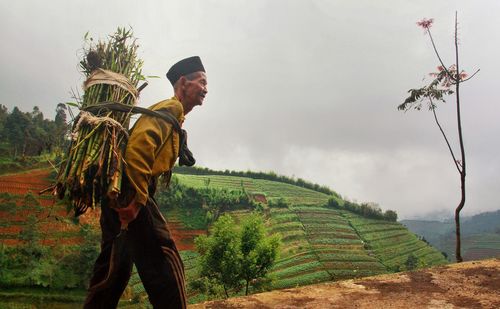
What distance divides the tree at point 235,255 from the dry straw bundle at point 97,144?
2278 cm

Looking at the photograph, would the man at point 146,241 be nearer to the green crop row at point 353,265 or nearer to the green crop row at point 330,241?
the green crop row at point 353,265

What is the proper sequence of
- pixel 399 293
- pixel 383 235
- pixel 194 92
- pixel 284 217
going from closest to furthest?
pixel 194 92 → pixel 399 293 → pixel 284 217 → pixel 383 235

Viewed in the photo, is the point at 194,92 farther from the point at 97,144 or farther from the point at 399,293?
the point at 399,293

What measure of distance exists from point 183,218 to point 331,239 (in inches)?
912

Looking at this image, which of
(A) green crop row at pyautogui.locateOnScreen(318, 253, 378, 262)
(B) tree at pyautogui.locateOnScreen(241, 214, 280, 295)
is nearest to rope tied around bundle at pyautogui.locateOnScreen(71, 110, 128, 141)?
(B) tree at pyautogui.locateOnScreen(241, 214, 280, 295)

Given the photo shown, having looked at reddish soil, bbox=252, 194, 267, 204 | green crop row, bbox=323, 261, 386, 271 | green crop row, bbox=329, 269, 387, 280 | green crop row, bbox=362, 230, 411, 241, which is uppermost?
reddish soil, bbox=252, 194, 267, 204

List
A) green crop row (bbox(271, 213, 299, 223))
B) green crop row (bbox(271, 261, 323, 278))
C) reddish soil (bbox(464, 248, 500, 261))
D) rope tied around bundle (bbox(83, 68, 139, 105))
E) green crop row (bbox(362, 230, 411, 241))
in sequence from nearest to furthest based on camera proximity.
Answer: rope tied around bundle (bbox(83, 68, 139, 105)) < green crop row (bbox(271, 261, 323, 278)) < green crop row (bbox(362, 230, 411, 241)) < green crop row (bbox(271, 213, 299, 223)) < reddish soil (bbox(464, 248, 500, 261))

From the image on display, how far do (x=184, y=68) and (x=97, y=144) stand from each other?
90cm

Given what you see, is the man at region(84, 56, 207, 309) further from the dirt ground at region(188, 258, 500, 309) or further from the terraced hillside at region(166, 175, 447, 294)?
the terraced hillside at region(166, 175, 447, 294)

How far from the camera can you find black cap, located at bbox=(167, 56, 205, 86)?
2.81m

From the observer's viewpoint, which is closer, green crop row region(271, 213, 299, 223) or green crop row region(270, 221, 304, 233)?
green crop row region(270, 221, 304, 233)

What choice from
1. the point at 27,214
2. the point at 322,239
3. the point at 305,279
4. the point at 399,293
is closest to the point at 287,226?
the point at 322,239

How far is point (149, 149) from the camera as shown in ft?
7.57

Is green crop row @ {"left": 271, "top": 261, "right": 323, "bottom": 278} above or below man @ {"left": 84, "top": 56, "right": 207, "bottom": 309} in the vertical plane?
below
